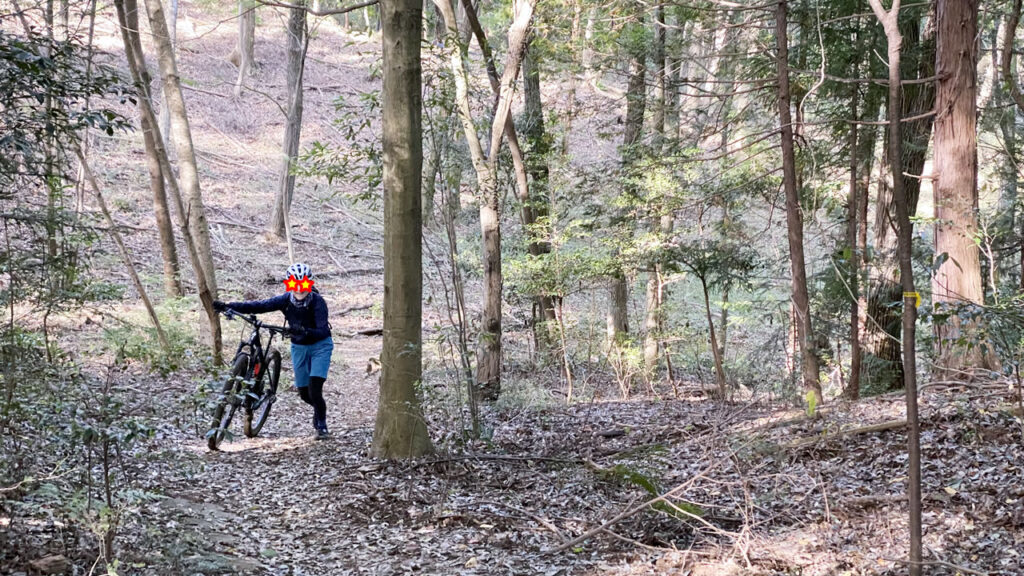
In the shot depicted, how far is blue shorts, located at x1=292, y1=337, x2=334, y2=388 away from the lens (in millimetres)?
8102

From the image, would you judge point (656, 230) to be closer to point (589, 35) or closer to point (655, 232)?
point (655, 232)

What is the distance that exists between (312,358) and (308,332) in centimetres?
31

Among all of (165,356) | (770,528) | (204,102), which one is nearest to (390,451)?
(770,528)

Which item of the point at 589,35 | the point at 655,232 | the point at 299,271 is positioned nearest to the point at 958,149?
the point at 655,232

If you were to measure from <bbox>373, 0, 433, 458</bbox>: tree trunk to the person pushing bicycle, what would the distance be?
133 cm

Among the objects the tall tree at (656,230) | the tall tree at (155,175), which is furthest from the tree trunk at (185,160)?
the tall tree at (656,230)

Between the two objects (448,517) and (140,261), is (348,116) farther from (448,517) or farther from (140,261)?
(140,261)

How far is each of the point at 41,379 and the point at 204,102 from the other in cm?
2835

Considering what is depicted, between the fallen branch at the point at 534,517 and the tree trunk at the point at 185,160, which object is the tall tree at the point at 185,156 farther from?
the fallen branch at the point at 534,517

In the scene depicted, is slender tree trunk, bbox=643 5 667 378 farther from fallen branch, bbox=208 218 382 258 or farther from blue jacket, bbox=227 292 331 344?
fallen branch, bbox=208 218 382 258

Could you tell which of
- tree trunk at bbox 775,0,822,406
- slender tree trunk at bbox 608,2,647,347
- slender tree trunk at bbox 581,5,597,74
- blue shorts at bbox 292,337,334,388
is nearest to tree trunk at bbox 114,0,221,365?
blue shorts at bbox 292,337,334,388

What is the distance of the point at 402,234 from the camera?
22.4 feet

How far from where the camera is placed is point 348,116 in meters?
8.15

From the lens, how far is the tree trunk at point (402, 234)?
6707mm
